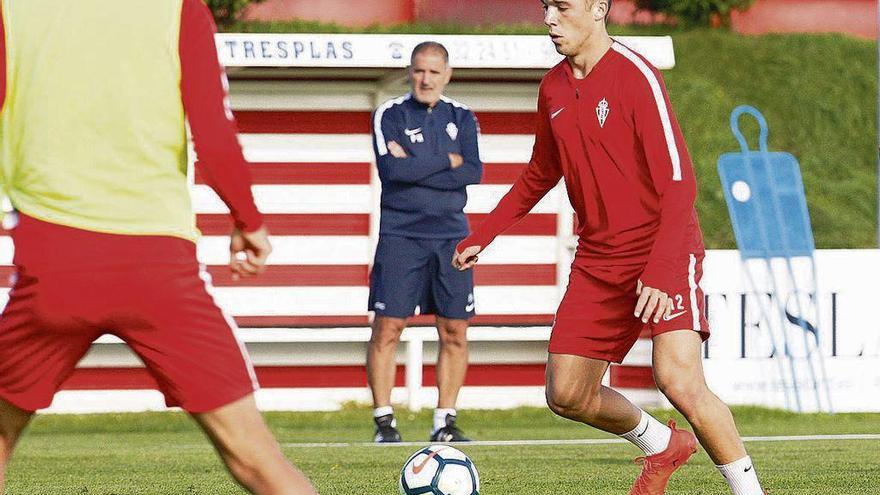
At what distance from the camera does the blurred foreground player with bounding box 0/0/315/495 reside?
4234mm

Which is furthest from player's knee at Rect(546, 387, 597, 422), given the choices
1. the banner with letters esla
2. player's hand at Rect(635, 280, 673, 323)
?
the banner with letters esla

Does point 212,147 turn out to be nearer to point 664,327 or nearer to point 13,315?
point 13,315

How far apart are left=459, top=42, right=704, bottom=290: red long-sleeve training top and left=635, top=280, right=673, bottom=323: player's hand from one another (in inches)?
4.1

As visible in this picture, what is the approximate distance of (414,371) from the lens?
13.8m

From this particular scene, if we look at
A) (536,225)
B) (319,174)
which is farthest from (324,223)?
(536,225)

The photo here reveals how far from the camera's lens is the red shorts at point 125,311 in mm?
4215

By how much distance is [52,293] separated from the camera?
4.22 meters

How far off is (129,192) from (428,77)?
6.48 meters

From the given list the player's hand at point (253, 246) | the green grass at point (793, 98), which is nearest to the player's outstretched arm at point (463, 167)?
the player's hand at point (253, 246)

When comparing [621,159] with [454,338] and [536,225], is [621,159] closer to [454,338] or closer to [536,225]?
[454,338]

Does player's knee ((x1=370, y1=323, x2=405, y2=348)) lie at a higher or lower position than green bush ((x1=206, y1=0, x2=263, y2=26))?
lower

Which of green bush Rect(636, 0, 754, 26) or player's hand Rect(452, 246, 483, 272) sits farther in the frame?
green bush Rect(636, 0, 754, 26)

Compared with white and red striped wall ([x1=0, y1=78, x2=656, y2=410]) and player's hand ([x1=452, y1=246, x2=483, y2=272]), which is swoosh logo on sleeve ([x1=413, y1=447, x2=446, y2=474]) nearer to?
player's hand ([x1=452, y1=246, x2=483, y2=272])

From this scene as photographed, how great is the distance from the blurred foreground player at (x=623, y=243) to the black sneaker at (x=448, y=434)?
12.0 feet
